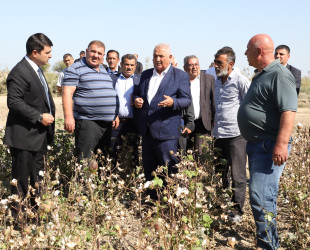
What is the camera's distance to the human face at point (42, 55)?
13.9 feet

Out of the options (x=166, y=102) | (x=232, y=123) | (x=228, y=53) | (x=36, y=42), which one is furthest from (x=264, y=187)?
(x=36, y=42)

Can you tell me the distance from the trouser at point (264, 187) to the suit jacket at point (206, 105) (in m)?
1.85

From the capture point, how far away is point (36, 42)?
4211 mm

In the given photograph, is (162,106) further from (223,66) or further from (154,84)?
(223,66)

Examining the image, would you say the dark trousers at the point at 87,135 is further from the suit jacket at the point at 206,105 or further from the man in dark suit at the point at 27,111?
the suit jacket at the point at 206,105

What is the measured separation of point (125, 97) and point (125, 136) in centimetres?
56

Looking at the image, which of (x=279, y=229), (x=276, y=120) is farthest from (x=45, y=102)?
(x=279, y=229)

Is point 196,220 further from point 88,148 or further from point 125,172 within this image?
point 125,172

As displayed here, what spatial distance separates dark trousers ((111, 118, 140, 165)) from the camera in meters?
5.87

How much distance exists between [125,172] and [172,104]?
1688 millimetres

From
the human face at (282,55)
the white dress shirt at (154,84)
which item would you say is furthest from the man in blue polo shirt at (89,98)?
the human face at (282,55)

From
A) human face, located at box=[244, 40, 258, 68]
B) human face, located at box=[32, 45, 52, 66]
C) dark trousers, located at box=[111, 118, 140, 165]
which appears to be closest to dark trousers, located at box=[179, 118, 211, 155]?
dark trousers, located at box=[111, 118, 140, 165]

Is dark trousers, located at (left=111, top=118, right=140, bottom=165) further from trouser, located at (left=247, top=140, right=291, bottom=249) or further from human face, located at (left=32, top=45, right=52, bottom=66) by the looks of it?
trouser, located at (left=247, top=140, right=291, bottom=249)

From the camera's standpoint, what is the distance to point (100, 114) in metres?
5.03
